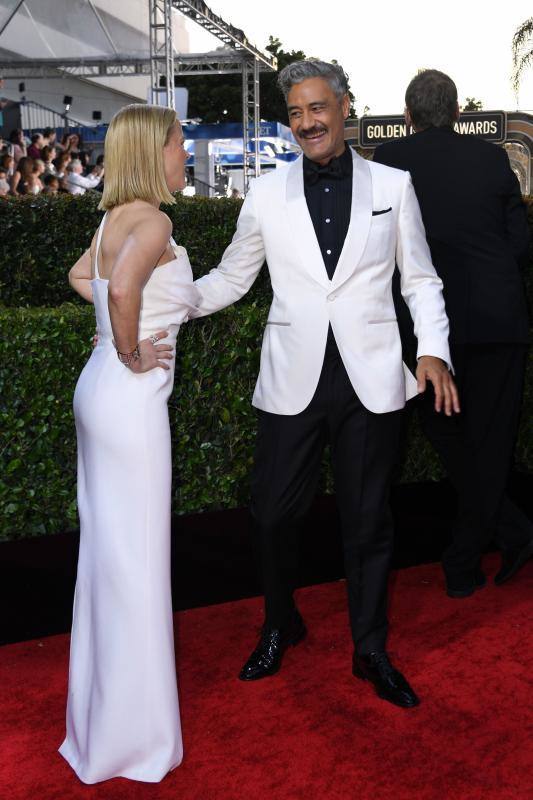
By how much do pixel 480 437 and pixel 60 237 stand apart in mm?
2557

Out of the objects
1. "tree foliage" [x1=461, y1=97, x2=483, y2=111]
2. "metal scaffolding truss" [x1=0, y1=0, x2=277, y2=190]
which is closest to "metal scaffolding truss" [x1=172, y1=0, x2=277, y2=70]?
"metal scaffolding truss" [x1=0, y1=0, x2=277, y2=190]

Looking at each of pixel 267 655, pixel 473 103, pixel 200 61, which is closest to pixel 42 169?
pixel 267 655

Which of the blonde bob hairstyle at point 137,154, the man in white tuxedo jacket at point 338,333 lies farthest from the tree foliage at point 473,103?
the blonde bob hairstyle at point 137,154

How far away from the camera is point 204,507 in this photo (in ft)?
15.5

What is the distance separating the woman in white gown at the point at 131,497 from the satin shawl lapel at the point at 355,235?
0.60 metres

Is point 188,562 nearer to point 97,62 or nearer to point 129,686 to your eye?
point 129,686

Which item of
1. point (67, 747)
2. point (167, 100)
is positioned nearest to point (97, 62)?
point (167, 100)

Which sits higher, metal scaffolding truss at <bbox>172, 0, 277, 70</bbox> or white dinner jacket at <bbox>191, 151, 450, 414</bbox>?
metal scaffolding truss at <bbox>172, 0, 277, 70</bbox>

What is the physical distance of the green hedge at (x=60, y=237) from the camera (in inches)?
207

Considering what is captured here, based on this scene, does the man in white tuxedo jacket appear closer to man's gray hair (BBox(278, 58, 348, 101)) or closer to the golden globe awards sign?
man's gray hair (BBox(278, 58, 348, 101))

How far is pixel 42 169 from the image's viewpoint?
559 inches

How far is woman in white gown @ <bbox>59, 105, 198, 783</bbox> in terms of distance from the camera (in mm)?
2902

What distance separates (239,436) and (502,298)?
4.58ft

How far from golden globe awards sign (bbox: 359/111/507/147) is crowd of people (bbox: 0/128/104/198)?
3625 millimetres
